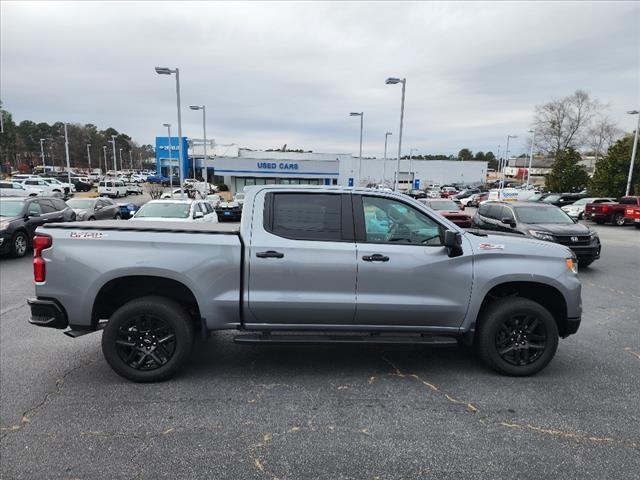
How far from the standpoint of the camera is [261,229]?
13.1 ft

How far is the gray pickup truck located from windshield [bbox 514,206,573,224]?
734 centimetres

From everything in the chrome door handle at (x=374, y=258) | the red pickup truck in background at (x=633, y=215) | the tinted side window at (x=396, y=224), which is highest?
the tinted side window at (x=396, y=224)

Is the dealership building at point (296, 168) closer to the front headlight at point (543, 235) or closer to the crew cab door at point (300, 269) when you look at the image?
the front headlight at point (543, 235)

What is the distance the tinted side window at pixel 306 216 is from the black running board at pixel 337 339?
941 millimetres

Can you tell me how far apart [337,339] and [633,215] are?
23306 millimetres

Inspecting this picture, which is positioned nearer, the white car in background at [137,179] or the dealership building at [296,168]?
the dealership building at [296,168]

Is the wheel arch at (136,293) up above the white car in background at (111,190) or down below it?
above

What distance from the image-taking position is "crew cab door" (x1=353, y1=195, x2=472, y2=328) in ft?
13.0

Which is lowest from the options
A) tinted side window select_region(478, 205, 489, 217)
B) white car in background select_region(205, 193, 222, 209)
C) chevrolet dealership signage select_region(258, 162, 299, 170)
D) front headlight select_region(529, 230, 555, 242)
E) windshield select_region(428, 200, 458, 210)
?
white car in background select_region(205, 193, 222, 209)

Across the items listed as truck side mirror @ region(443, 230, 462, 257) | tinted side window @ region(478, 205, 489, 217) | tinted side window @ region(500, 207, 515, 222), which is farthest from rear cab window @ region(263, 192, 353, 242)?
tinted side window @ region(478, 205, 489, 217)

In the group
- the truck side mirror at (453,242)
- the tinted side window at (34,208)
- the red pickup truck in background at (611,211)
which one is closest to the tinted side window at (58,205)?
the tinted side window at (34,208)

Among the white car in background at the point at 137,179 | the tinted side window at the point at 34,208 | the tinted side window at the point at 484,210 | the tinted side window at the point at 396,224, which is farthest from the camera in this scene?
the white car in background at the point at 137,179

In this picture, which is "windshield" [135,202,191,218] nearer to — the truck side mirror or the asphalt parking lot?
the asphalt parking lot

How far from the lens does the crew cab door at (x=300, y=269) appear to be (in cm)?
388
